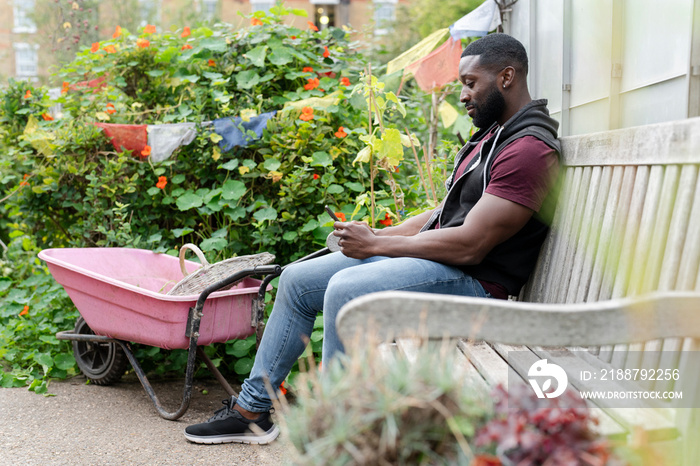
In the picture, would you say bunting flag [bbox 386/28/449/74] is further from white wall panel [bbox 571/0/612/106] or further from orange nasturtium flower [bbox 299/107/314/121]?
white wall panel [bbox 571/0/612/106]

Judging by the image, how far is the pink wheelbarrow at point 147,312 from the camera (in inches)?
110

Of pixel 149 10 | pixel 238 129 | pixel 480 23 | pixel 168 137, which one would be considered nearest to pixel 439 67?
pixel 480 23

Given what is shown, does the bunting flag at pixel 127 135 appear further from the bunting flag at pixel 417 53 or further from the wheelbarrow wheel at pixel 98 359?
the bunting flag at pixel 417 53

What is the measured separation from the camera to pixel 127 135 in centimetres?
386

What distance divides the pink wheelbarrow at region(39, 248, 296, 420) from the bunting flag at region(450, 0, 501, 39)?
187 centimetres

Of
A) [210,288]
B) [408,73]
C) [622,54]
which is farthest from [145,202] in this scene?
[622,54]

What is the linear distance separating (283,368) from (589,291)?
3.97 ft

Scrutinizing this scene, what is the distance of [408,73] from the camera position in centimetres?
401

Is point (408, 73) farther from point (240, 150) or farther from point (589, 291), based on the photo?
point (589, 291)

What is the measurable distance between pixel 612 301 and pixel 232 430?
1819mm

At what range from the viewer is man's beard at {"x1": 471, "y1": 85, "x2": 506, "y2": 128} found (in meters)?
2.32

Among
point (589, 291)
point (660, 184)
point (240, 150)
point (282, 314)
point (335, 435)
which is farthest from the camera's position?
point (240, 150)

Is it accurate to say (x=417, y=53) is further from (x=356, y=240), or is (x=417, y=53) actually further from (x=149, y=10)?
(x=149, y=10)

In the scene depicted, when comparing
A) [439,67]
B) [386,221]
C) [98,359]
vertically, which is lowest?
[98,359]
